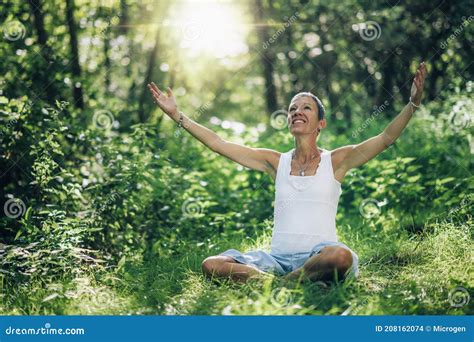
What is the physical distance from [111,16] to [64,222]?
4.36m

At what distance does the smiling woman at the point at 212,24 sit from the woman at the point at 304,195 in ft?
10.3

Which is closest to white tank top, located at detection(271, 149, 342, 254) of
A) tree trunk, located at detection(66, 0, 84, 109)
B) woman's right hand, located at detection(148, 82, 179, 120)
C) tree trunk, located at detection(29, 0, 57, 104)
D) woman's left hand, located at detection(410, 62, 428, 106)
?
woman's left hand, located at detection(410, 62, 428, 106)

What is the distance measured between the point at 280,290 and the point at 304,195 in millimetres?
723

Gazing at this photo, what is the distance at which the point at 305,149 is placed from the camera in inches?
169

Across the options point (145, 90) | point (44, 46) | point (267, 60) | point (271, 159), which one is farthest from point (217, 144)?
point (267, 60)

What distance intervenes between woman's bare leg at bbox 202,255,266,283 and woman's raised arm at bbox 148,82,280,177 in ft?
2.51

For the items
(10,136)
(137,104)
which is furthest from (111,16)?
(10,136)

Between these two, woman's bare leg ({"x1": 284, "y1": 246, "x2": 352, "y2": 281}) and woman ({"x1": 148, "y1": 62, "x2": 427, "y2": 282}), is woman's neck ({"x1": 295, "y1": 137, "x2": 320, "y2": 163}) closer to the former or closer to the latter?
woman ({"x1": 148, "y1": 62, "x2": 427, "y2": 282})

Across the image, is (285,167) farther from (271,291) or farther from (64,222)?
(64,222)

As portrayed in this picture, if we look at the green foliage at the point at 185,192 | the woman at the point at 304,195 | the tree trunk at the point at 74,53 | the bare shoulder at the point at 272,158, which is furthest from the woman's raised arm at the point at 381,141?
the tree trunk at the point at 74,53

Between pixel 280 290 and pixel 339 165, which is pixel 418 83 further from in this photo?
pixel 280 290

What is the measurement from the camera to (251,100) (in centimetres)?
1842

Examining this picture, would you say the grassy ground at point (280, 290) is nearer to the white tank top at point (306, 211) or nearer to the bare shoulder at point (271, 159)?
the white tank top at point (306, 211)

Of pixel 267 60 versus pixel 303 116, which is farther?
pixel 267 60
